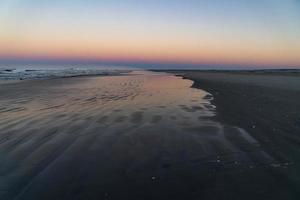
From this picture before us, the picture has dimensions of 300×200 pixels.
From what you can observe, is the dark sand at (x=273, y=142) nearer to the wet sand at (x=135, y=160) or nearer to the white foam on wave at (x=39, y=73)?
the wet sand at (x=135, y=160)

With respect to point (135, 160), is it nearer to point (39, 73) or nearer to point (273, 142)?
point (273, 142)

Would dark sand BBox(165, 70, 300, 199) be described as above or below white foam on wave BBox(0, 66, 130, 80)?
above

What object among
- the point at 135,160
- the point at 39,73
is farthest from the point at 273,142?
the point at 39,73

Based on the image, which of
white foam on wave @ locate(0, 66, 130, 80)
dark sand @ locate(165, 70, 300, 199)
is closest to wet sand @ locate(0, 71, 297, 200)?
dark sand @ locate(165, 70, 300, 199)

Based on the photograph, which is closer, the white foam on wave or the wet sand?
the wet sand

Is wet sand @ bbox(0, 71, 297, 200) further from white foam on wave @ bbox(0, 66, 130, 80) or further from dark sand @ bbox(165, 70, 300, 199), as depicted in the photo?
white foam on wave @ bbox(0, 66, 130, 80)

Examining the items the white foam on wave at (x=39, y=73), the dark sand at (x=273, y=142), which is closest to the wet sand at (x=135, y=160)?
the dark sand at (x=273, y=142)

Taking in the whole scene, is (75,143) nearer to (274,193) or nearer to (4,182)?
(4,182)

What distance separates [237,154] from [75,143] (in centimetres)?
382

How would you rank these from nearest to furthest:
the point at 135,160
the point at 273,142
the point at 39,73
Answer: the point at 135,160 < the point at 273,142 < the point at 39,73

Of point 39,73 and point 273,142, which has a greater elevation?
point 273,142

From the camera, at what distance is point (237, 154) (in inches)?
264

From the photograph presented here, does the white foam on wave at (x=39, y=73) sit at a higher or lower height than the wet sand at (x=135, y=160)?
lower

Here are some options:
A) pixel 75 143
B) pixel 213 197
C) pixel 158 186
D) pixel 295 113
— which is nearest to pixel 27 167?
pixel 75 143
